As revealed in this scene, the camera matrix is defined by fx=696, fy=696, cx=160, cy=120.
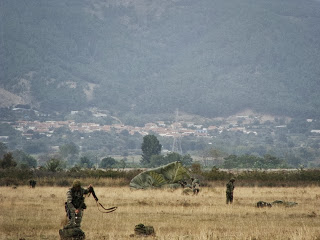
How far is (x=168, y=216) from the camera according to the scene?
26.5 m

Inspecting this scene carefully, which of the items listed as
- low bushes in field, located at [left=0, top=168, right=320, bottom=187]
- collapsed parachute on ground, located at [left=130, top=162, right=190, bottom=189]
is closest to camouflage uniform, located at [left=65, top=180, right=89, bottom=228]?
collapsed parachute on ground, located at [left=130, top=162, right=190, bottom=189]

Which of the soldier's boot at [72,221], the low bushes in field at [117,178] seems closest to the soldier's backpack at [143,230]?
the soldier's boot at [72,221]

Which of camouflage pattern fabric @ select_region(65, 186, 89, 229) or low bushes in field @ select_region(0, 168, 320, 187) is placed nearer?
camouflage pattern fabric @ select_region(65, 186, 89, 229)

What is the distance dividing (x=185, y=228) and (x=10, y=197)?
13440mm

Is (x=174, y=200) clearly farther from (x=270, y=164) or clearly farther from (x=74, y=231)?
(x=270, y=164)

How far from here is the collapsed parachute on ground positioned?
44344 mm

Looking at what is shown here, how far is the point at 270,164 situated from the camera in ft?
438

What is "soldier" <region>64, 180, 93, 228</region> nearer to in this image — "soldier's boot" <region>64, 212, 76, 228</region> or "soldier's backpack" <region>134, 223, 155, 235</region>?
"soldier's boot" <region>64, 212, 76, 228</region>

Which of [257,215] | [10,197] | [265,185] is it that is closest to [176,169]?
[265,185]

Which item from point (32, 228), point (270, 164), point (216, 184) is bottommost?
point (32, 228)

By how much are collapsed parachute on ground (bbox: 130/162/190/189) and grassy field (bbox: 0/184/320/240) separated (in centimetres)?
494

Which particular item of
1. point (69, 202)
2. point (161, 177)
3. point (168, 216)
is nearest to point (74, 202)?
point (69, 202)

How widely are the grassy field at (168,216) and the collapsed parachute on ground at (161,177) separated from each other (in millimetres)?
4937

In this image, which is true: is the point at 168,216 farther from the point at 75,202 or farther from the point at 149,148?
the point at 149,148
